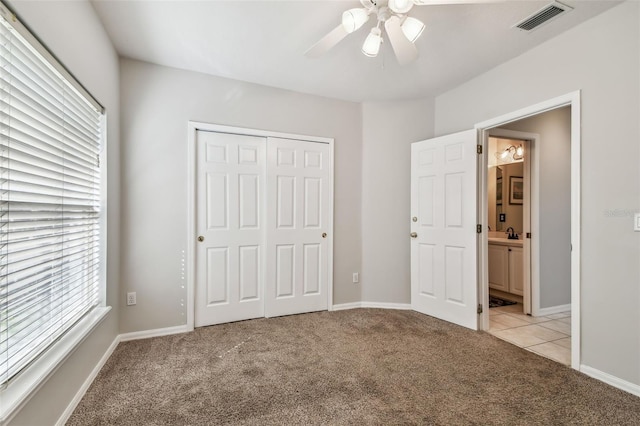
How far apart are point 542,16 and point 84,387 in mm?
3955

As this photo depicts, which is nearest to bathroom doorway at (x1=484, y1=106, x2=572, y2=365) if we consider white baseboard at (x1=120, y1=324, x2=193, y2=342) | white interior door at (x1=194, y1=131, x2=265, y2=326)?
white interior door at (x1=194, y1=131, x2=265, y2=326)

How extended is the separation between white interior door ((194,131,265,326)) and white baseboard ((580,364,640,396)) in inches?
110

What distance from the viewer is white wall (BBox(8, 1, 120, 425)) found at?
144 centimetres

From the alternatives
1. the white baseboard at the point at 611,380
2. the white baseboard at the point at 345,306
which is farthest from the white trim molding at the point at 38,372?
the white baseboard at the point at 611,380

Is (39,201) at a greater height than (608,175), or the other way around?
(608,175)

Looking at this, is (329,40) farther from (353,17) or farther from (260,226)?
(260,226)

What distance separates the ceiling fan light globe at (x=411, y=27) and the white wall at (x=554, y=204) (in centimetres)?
245

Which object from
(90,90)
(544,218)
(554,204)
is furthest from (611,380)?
(90,90)

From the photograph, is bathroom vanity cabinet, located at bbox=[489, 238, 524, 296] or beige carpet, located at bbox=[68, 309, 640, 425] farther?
bathroom vanity cabinet, located at bbox=[489, 238, 524, 296]

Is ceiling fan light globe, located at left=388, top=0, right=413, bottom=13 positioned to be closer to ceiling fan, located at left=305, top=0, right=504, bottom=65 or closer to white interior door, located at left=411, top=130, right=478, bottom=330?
ceiling fan, located at left=305, top=0, right=504, bottom=65

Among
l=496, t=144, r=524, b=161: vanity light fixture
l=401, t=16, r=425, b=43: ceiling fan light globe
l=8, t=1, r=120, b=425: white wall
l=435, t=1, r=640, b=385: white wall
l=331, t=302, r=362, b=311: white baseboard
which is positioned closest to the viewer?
l=8, t=1, r=120, b=425: white wall

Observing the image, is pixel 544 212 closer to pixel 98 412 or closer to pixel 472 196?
pixel 472 196

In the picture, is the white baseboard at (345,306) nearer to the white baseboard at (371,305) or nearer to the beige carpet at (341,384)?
the white baseboard at (371,305)

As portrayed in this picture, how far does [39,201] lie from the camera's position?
151 cm
